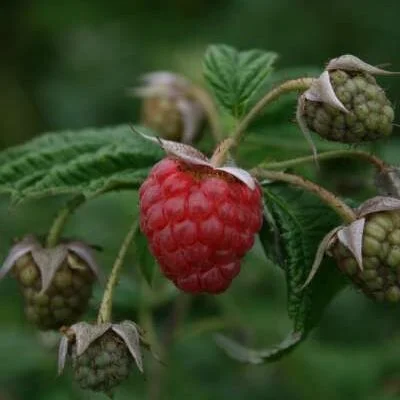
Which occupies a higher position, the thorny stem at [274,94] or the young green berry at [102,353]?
the thorny stem at [274,94]

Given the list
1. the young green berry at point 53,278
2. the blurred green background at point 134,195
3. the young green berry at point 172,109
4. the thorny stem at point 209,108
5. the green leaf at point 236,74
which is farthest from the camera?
the blurred green background at point 134,195

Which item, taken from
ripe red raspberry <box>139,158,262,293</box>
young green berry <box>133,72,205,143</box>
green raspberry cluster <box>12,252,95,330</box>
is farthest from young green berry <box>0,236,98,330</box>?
young green berry <box>133,72,205,143</box>

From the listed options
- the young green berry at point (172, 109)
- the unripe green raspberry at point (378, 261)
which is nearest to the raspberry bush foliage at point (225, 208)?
the unripe green raspberry at point (378, 261)

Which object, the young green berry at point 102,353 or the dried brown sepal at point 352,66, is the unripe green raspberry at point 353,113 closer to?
the dried brown sepal at point 352,66

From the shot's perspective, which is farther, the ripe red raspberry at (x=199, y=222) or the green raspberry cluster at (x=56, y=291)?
the green raspberry cluster at (x=56, y=291)

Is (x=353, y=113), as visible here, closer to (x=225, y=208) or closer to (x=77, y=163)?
(x=225, y=208)

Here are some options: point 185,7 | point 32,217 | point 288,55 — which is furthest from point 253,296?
point 185,7

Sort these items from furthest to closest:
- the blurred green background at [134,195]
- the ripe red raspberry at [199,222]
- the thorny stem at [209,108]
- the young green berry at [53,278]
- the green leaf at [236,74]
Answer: the blurred green background at [134,195] → the thorny stem at [209,108] → the green leaf at [236,74] → the young green berry at [53,278] → the ripe red raspberry at [199,222]
